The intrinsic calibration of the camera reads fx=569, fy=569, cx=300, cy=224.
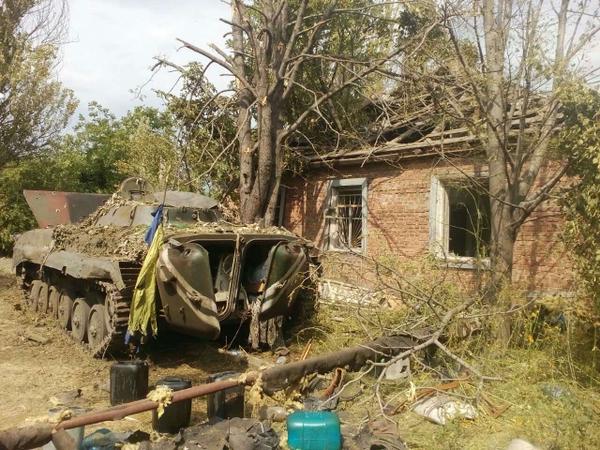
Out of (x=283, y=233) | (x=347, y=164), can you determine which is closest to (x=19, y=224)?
(x=347, y=164)

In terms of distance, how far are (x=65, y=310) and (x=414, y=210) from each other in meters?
6.42

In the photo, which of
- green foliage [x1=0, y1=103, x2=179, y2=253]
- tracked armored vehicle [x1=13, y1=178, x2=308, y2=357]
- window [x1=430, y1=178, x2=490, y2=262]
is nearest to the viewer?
tracked armored vehicle [x1=13, y1=178, x2=308, y2=357]

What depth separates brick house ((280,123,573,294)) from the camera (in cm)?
897

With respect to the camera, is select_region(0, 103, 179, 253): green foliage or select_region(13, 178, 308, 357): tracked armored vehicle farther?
select_region(0, 103, 179, 253): green foliage

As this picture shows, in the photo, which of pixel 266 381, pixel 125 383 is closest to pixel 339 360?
pixel 266 381

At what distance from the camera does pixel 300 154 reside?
1341 centimetres

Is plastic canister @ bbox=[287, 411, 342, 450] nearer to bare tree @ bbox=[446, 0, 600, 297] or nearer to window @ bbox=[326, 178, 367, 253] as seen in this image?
bare tree @ bbox=[446, 0, 600, 297]

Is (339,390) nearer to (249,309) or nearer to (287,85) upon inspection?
(249,309)

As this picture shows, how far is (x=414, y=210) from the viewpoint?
1097 centimetres

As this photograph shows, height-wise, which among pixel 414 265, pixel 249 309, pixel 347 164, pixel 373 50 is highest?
pixel 373 50

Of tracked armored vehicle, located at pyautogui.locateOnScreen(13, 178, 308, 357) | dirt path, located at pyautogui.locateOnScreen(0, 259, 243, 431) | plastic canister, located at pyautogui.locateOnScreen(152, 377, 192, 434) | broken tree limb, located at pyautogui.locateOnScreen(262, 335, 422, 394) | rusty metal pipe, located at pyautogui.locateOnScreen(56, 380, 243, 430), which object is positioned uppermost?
tracked armored vehicle, located at pyautogui.locateOnScreen(13, 178, 308, 357)

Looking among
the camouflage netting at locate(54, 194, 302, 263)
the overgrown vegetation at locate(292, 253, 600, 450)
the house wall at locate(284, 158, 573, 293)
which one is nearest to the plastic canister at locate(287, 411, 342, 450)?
the overgrown vegetation at locate(292, 253, 600, 450)

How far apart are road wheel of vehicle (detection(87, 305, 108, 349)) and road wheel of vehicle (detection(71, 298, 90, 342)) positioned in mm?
125

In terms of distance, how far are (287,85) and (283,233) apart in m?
5.11
